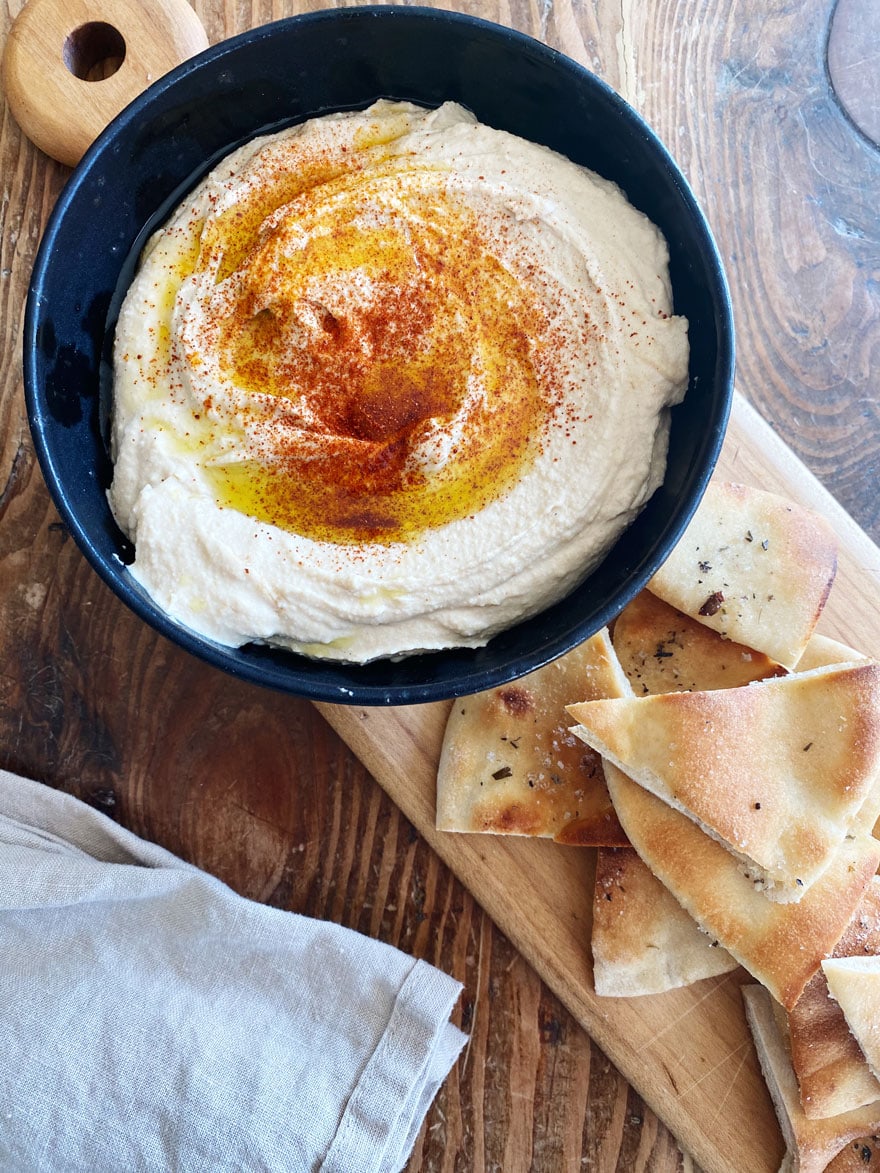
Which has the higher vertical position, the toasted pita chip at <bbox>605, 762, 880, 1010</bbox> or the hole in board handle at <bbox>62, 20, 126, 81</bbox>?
the hole in board handle at <bbox>62, 20, 126, 81</bbox>

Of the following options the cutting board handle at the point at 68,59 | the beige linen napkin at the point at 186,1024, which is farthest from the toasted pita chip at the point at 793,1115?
the cutting board handle at the point at 68,59

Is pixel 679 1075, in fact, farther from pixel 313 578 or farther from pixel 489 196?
pixel 489 196

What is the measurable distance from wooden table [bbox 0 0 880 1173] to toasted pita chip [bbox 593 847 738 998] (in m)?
0.28

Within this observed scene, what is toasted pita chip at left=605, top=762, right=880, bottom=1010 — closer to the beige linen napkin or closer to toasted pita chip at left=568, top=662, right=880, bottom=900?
toasted pita chip at left=568, top=662, right=880, bottom=900

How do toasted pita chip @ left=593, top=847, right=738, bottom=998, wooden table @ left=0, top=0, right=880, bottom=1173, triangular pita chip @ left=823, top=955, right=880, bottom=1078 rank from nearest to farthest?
1. triangular pita chip @ left=823, top=955, right=880, bottom=1078
2. toasted pita chip @ left=593, top=847, right=738, bottom=998
3. wooden table @ left=0, top=0, right=880, bottom=1173

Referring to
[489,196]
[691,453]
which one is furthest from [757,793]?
[489,196]

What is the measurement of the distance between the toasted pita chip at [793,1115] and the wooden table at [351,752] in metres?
0.32

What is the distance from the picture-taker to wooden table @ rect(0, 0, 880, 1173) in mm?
2650

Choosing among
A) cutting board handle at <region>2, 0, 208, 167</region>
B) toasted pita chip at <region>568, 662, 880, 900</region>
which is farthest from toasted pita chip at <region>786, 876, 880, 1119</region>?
cutting board handle at <region>2, 0, 208, 167</region>

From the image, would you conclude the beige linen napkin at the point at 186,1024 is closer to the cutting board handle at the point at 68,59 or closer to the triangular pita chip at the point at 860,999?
the triangular pita chip at the point at 860,999

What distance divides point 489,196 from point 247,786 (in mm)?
1563

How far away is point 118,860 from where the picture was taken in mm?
2648

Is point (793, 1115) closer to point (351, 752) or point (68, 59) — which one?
point (351, 752)

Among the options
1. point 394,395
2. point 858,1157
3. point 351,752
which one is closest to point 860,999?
point 858,1157
